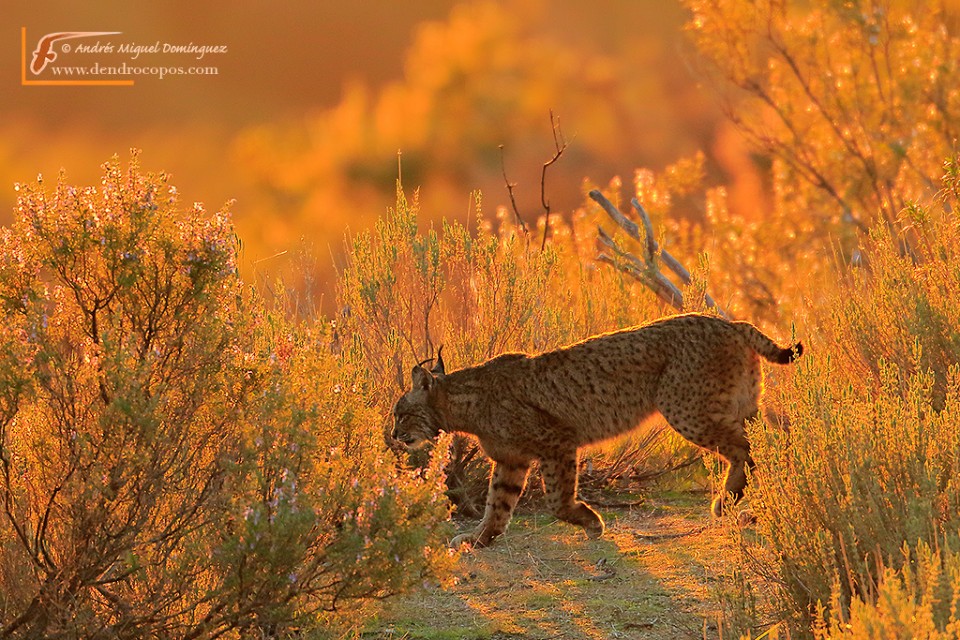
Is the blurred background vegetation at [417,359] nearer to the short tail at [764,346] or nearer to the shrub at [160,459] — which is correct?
the shrub at [160,459]

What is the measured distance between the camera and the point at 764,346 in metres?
7.57

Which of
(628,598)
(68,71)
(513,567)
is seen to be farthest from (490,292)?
(68,71)

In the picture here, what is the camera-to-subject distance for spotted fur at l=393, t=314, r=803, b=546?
298 inches

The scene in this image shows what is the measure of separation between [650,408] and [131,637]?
12.1 ft

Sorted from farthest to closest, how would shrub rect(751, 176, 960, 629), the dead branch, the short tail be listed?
the dead branch
the short tail
shrub rect(751, 176, 960, 629)

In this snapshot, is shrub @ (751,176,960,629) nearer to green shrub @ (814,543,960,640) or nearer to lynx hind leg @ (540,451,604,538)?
green shrub @ (814,543,960,640)

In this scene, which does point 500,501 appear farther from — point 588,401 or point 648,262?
point 648,262

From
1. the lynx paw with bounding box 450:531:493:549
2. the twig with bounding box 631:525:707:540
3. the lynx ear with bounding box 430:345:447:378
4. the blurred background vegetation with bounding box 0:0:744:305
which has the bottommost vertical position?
the twig with bounding box 631:525:707:540

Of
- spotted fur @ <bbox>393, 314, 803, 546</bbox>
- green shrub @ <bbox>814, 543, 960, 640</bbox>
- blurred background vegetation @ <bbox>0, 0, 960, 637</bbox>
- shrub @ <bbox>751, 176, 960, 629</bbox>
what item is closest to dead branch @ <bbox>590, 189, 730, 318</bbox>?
blurred background vegetation @ <bbox>0, 0, 960, 637</bbox>

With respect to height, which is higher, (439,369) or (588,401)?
(439,369)

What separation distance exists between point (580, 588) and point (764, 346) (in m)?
1.84

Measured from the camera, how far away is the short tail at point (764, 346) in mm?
7520

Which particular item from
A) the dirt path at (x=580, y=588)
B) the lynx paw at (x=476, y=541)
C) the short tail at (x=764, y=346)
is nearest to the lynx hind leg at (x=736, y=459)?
the dirt path at (x=580, y=588)

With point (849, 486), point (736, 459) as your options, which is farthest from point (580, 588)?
point (849, 486)
